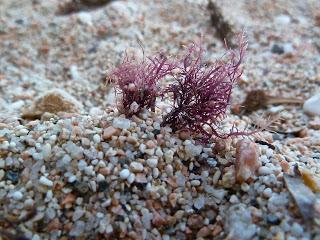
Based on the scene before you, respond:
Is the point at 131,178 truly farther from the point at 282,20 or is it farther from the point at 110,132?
the point at 282,20

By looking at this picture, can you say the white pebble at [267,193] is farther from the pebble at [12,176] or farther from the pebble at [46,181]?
the pebble at [12,176]

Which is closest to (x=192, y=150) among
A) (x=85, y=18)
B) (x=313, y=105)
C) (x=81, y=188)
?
(x=81, y=188)

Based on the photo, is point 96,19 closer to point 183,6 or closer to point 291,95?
point 183,6

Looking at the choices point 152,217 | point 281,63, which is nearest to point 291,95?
point 281,63

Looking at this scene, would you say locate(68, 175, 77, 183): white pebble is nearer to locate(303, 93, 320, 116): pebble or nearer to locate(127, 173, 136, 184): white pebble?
locate(127, 173, 136, 184): white pebble

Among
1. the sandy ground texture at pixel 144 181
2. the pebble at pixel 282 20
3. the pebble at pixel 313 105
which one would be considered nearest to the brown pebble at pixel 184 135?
the sandy ground texture at pixel 144 181

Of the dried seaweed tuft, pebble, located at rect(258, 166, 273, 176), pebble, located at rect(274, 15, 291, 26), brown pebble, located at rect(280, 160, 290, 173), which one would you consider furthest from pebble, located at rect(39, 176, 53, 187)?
pebble, located at rect(274, 15, 291, 26)
